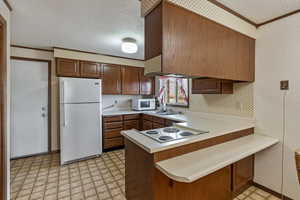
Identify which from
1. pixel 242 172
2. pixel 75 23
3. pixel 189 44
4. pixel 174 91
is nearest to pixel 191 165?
pixel 189 44

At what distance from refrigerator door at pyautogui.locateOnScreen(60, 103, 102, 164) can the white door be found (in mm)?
873

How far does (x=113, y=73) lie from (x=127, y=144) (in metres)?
2.45

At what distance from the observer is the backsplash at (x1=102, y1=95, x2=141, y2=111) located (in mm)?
3995

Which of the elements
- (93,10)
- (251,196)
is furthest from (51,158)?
(251,196)

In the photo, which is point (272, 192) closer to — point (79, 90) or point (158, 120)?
point (158, 120)

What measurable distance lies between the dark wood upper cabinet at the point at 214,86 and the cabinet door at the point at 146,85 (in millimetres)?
1941

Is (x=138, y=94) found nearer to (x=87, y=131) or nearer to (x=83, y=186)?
(x=87, y=131)

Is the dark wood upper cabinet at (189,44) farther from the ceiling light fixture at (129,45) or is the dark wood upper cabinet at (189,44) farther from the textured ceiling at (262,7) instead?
the ceiling light fixture at (129,45)

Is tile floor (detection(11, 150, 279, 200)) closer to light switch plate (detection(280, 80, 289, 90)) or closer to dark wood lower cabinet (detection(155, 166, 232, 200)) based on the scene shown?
dark wood lower cabinet (detection(155, 166, 232, 200))

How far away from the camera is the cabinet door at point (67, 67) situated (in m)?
3.11

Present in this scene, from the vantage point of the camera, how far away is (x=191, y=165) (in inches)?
47.6

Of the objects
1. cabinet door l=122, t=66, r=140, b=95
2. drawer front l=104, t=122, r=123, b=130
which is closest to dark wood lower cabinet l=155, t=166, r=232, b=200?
drawer front l=104, t=122, r=123, b=130

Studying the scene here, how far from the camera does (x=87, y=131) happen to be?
3035 mm

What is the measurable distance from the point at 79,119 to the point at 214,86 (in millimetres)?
2628
